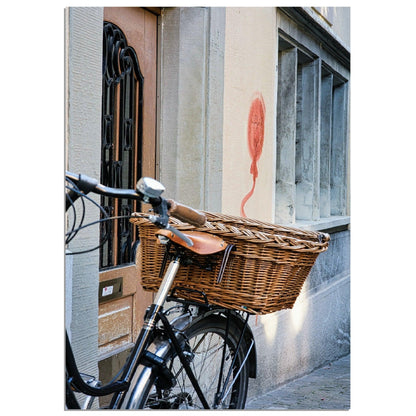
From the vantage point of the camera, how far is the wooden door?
2979 mm

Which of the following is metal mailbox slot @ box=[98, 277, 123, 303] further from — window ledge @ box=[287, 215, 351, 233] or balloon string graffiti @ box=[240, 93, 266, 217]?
window ledge @ box=[287, 215, 351, 233]

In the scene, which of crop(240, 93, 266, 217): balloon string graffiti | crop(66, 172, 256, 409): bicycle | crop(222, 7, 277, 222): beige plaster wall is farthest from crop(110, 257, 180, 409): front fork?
crop(240, 93, 266, 217): balloon string graffiti

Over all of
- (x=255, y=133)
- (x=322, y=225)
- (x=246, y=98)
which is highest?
(x=246, y=98)

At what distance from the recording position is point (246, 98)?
159 inches

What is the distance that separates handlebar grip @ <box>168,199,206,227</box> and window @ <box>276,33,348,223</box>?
7.52 feet

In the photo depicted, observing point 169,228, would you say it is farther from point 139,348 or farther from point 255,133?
point 255,133

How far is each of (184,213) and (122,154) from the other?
1096mm

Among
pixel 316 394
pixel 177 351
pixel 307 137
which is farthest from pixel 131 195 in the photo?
pixel 307 137

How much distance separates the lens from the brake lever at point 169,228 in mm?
1970

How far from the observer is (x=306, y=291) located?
478 cm

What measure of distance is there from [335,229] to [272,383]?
3.85 ft

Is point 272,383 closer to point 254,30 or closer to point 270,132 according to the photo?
point 270,132
